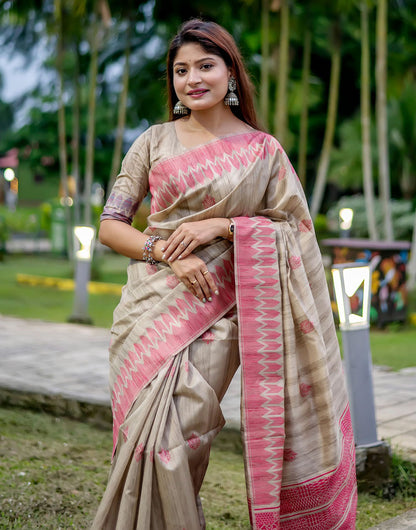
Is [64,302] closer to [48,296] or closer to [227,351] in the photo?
[48,296]

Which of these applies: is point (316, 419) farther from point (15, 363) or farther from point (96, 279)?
point (96, 279)

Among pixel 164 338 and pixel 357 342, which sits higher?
pixel 164 338

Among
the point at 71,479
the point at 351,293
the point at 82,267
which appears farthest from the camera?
the point at 82,267

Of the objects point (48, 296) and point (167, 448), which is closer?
point (167, 448)

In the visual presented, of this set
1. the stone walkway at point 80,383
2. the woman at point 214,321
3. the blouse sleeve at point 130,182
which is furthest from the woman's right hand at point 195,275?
the stone walkway at point 80,383

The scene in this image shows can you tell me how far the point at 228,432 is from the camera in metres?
4.62

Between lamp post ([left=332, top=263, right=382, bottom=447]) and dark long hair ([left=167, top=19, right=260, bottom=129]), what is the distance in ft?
4.34

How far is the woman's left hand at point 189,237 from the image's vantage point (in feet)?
8.23

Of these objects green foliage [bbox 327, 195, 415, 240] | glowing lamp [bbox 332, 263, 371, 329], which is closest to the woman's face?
glowing lamp [bbox 332, 263, 371, 329]

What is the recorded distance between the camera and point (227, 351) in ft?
8.43

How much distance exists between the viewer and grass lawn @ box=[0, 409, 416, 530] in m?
3.52

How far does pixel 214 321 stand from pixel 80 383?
3473 mm

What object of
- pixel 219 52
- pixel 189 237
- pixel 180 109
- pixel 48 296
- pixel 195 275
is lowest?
pixel 48 296

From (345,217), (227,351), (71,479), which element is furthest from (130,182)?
(345,217)
